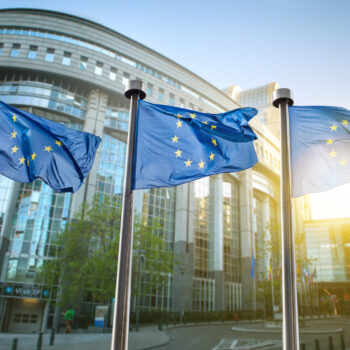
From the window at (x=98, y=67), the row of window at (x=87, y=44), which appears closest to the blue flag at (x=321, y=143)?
the window at (x=98, y=67)

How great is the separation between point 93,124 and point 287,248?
47.5 metres

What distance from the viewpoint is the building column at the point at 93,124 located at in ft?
158

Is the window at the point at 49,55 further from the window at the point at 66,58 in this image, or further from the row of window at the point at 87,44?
the row of window at the point at 87,44

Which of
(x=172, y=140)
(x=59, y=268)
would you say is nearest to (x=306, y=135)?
(x=172, y=140)

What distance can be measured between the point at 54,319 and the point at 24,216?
12508 mm

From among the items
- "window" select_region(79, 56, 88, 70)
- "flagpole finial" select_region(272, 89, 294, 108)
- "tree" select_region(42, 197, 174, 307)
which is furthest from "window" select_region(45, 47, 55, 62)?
"flagpole finial" select_region(272, 89, 294, 108)

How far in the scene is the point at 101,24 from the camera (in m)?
54.5

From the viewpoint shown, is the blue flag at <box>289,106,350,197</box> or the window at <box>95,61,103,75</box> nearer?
the blue flag at <box>289,106,350,197</box>

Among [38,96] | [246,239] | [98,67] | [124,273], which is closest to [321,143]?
[124,273]

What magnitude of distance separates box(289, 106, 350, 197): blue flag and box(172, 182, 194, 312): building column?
45.7m

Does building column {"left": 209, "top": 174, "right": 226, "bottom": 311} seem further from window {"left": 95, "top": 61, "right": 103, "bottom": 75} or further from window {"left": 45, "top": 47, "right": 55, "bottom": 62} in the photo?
window {"left": 45, "top": 47, "right": 55, "bottom": 62}

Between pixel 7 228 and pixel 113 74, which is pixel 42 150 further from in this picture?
pixel 113 74

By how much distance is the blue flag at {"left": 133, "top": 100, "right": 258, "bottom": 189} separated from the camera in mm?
8273

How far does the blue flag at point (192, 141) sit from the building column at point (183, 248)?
149ft
